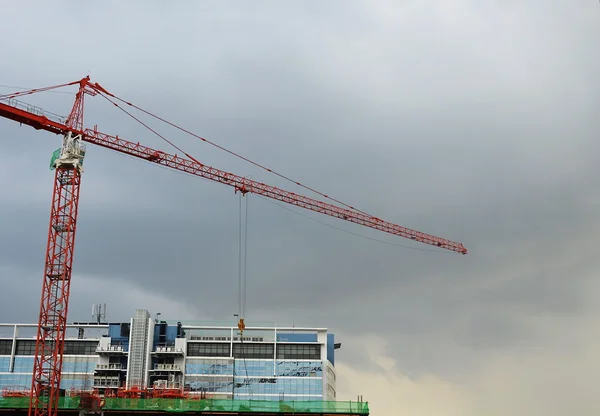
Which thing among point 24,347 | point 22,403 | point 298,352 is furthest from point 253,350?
point 22,403

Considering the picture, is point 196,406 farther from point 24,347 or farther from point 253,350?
point 24,347

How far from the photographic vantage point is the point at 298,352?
552 feet

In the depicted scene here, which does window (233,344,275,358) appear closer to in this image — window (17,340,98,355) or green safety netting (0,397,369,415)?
window (17,340,98,355)

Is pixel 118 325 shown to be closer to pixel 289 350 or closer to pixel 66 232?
pixel 289 350

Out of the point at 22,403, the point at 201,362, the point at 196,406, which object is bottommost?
the point at 196,406

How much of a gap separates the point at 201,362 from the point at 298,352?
A: 22458 millimetres

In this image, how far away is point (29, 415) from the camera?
99.9 m

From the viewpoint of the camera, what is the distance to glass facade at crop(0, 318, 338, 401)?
164 meters

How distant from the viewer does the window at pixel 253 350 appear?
16815 centimetres

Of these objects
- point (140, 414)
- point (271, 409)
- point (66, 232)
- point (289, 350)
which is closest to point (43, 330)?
point (66, 232)

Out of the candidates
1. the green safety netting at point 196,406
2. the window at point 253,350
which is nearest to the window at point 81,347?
the window at point 253,350

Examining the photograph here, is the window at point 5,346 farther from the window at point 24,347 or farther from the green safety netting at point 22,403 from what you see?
the green safety netting at point 22,403

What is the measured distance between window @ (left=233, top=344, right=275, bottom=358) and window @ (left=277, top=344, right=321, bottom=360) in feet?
7.49

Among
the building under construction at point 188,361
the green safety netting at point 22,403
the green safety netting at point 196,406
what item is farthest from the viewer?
the building under construction at point 188,361
